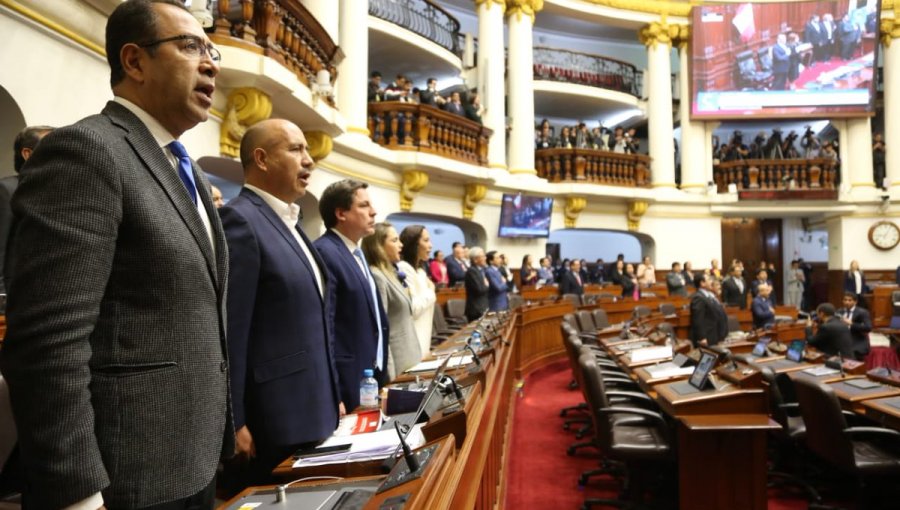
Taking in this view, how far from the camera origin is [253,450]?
1.60 metres

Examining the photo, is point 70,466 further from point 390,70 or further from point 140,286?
Answer: point 390,70

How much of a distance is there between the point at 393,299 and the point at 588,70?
13.1 meters

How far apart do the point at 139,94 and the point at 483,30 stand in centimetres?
1057

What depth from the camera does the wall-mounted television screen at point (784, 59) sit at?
42.7 feet

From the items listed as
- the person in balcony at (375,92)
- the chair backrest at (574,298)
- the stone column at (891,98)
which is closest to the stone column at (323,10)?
the person in balcony at (375,92)

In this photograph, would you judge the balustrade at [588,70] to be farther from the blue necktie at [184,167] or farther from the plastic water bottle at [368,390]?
the blue necktie at [184,167]

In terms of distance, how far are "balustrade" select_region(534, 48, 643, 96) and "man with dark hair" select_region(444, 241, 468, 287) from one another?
7083 millimetres

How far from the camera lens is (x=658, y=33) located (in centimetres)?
1304

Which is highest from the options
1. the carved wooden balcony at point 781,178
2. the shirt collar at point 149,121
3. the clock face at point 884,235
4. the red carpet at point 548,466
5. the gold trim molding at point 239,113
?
the carved wooden balcony at point 781,178

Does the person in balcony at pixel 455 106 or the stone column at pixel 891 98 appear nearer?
the person in balcony at pixel 455 106

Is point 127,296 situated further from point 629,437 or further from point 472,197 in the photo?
point 472,197

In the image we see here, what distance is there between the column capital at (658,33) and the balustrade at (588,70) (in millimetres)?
1167

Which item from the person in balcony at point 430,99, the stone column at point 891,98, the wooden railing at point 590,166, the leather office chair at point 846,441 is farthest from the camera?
the stone column at point 891,98

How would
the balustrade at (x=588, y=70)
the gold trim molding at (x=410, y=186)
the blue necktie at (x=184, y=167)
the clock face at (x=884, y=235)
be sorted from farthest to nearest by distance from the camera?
the balustrade at (x=588, y=70) → the clock face at (x=884, y=235) → the gold trim molding at (x=410, y=186) → the blue necktie at (x=184, y=167)
